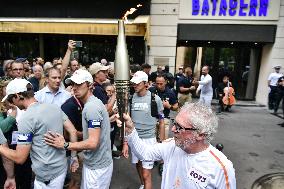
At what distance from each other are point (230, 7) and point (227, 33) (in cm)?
108

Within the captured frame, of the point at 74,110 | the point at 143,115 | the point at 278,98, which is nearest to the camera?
the point at 74,110

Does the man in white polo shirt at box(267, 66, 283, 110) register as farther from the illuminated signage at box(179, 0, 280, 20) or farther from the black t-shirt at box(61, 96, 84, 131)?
the black t-shirt at box(61, 96, 84, 131)

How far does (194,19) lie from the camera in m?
11.5

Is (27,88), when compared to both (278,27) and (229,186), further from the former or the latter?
(278,27)

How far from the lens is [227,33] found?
11570 millimetres

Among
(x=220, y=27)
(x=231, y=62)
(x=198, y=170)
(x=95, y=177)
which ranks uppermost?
(x=220, y=27)

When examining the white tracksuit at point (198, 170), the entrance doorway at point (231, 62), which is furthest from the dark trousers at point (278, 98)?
the white tracksuit at point (198, 170)

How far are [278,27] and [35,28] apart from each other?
1031 cm

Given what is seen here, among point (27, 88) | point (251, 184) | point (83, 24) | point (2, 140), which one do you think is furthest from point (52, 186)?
point (83, 24)

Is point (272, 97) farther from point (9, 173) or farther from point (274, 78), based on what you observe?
point (9, 173)

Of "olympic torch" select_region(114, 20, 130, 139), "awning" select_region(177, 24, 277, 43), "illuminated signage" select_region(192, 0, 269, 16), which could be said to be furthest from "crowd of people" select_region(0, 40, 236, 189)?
"illuminated signage" select_region(192, 0, 269, 16)

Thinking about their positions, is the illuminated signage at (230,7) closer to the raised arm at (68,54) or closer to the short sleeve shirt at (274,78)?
the short sleeve shirt at (274,78)

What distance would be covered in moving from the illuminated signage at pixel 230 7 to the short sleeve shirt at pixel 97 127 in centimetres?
974

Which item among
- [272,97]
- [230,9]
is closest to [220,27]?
[230,9]
